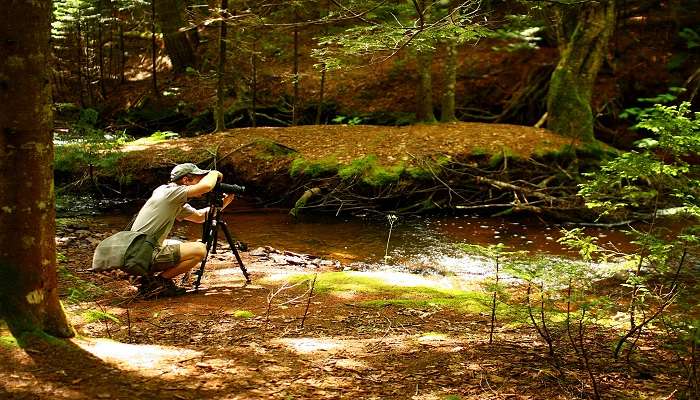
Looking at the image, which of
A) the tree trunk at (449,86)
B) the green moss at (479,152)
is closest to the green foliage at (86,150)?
the green moss at (479,152)

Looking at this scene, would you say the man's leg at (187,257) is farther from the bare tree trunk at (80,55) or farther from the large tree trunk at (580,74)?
the bare tree trunk at (80,55)

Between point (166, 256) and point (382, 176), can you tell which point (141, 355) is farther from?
point (382, 176)

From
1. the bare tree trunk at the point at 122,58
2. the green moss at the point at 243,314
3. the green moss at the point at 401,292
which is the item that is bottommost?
the green moss at the point at 401,292

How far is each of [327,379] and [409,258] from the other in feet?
19.8

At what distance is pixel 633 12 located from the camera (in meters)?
18.1

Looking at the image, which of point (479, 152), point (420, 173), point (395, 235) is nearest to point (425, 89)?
point (479, 152)

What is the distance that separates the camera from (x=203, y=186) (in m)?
5.95

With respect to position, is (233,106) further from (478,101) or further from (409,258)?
(409,258)

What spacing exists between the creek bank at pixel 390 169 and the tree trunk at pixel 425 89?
1.40 meters

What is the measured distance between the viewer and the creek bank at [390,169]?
12.3m

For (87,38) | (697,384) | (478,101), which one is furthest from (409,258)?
(87,38)

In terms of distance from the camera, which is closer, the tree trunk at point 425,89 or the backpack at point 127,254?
the backpack at point 127,254

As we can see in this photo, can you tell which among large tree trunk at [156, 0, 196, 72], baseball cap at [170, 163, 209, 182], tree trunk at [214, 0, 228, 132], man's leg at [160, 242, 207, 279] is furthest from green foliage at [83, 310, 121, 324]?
large tree trunk at [156, 0, 196, 72]

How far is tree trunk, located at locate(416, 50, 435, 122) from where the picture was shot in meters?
14.6
